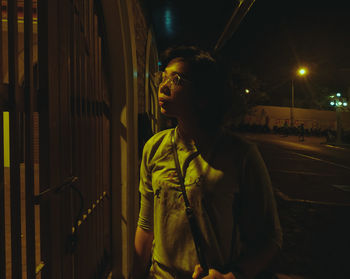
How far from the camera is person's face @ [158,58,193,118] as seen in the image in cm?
141

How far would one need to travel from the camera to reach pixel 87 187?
80.4 inches

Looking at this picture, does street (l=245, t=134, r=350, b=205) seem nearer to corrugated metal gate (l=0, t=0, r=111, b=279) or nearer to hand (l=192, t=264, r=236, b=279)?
corrugated metal gate (l=0, t=0, r=111, b=279)

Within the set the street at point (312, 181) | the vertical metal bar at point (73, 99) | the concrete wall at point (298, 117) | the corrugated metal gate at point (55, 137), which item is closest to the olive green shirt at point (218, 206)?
the corrugated metal gate at point (55, 137)

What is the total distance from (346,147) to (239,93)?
2629cm

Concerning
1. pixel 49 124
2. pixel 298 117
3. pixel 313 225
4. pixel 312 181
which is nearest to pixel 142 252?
pixel 49 124

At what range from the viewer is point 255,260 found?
1234mm

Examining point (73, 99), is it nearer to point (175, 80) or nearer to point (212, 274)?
point (175, 80)

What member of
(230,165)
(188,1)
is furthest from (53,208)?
(188,1)

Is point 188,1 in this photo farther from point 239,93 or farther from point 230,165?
point 230,165

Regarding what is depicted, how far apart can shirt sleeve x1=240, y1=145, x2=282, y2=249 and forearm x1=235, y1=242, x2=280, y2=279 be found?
26mm

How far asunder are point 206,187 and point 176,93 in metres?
0.50

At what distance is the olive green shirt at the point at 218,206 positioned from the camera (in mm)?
1258

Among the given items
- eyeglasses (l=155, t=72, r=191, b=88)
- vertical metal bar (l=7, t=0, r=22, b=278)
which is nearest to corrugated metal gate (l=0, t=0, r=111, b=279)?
vertical metal bar (l=7, t=0, r=22, b=278)

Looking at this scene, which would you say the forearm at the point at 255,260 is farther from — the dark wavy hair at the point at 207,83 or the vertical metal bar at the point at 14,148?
the vertical metal bar at the point at 14,148
